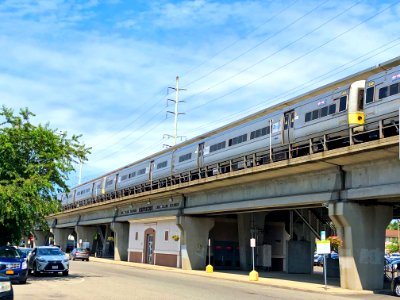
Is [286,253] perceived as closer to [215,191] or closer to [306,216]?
[306,216]

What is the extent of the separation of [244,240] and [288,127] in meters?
16.4

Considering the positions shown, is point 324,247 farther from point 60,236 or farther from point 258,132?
point 60,236

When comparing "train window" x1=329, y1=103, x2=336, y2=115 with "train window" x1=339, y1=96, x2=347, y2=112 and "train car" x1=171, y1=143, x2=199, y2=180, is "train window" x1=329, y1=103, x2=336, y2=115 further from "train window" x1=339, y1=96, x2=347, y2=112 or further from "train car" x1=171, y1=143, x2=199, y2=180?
"train car" x1=171, y1=143, x2=199, y2=180

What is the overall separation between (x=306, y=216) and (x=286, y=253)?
5.13 metres

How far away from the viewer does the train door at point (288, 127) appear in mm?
25953

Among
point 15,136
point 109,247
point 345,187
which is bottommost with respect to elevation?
point 109,247

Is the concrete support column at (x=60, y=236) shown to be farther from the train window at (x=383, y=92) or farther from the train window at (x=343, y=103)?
the train window at (x=383, y=92)

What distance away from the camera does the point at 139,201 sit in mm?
48250

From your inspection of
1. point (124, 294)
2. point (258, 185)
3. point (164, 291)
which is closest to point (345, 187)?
point (258, 185)

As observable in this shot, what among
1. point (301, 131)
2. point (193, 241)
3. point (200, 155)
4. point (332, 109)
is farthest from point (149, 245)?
point (332, 109)

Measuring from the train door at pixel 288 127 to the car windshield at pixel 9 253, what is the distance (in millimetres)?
14358

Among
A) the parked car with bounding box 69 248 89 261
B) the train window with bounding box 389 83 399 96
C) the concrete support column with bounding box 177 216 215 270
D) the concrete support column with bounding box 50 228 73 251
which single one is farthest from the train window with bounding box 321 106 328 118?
the concrete support column with bounding box 50 228 73 251

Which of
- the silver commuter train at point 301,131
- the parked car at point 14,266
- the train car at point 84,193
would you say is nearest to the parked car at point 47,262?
the parked car at point 14,266

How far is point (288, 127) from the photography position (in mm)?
26297
